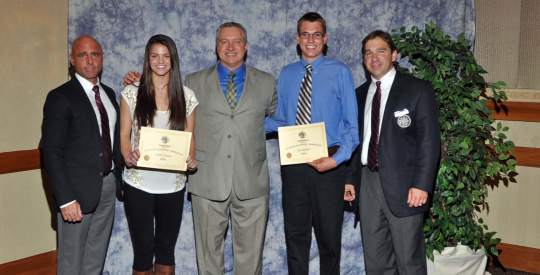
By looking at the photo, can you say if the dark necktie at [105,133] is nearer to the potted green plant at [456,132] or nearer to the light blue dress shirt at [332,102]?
the light blue dress shirt at [332,102]

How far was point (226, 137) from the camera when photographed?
336 centimetres

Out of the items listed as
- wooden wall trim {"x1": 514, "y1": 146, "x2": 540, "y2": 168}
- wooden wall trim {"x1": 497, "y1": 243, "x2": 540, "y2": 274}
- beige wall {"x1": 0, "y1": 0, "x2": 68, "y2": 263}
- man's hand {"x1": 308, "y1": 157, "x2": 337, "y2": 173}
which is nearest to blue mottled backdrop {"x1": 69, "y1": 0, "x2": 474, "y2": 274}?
beige wall {"x1": 0, "y1": 0, "x2": 68, "y2": 263}

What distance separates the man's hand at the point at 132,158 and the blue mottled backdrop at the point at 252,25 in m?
0.83

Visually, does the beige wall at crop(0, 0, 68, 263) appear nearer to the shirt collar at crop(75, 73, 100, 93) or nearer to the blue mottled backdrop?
the blue mottled backdrop

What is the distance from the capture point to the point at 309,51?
345 cm

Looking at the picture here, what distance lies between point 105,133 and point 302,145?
1063 mm

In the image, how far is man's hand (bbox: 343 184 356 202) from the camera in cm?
354

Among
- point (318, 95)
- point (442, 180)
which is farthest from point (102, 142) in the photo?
point (442, 180)

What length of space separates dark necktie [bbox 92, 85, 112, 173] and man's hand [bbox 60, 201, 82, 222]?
236 millimetres

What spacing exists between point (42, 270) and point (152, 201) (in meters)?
1.25

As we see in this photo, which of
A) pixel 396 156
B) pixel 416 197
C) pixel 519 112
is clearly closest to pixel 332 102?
pixel 396 156

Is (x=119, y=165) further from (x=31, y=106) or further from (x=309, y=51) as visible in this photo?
(x=309, y=51)

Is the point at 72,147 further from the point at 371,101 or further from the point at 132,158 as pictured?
the point at 371,101

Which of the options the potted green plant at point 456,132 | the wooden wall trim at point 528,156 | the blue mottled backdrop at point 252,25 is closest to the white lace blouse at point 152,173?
the blue mottled backdrop at point 252,25
